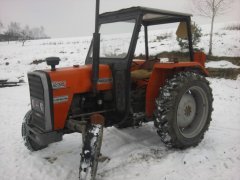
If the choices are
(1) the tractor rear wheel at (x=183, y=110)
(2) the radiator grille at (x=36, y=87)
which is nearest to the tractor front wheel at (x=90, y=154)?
Result: (2) the radiator grille at (x=36, y=87)

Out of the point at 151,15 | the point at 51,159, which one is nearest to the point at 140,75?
the point at 151,15

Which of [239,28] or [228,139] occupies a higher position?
[239,28]

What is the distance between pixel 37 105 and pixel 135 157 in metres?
1.68

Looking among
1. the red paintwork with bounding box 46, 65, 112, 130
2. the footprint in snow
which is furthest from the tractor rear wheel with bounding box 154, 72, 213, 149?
the footprint in snow

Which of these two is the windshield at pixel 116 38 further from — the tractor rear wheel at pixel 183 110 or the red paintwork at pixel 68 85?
the tractor rear wheel at pixel 183 110

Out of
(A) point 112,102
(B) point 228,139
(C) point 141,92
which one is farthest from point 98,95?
(B) point 228,139

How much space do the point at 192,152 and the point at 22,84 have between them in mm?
9694

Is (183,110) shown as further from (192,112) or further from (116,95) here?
(116,95)

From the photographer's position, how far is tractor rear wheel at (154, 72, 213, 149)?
469 centimetres

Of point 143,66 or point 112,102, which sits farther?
point 143,66

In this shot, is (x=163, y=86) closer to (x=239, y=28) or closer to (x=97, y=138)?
(x=97, y=138)

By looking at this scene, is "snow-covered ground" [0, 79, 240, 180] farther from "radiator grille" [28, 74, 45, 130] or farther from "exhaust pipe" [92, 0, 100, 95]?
"exhaust pipe" [92, 0, 100, 95]

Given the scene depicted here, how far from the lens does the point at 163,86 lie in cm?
496

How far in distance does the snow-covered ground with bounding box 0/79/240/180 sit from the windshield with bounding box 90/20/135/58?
158 cm
